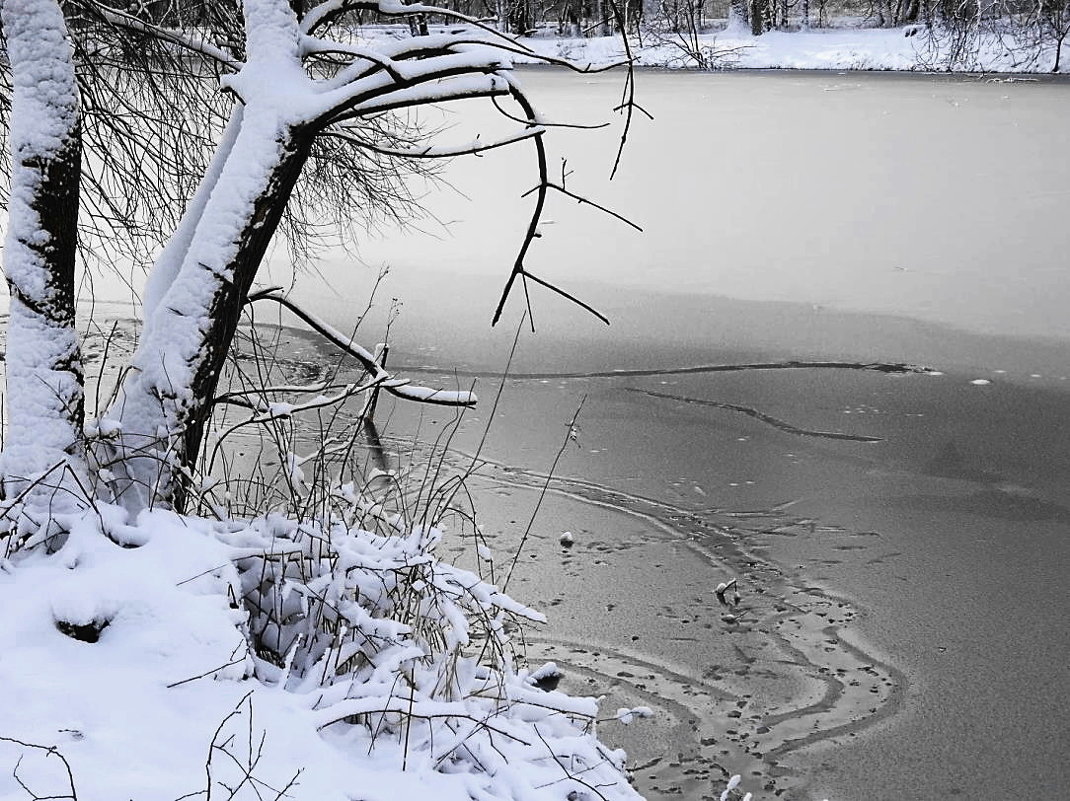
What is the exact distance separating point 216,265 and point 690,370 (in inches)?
187

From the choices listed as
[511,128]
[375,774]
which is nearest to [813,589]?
[375,774]

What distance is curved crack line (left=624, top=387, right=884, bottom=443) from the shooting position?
675cm

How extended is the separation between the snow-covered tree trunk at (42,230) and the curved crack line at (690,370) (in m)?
4.36

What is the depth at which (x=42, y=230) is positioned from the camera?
139 inches

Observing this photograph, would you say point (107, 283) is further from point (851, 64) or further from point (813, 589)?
point (851, 64)

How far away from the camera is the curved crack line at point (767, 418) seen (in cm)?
675

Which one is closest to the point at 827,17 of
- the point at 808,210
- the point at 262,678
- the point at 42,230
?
the point at 808,210

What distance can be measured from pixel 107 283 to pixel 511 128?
6.73 m

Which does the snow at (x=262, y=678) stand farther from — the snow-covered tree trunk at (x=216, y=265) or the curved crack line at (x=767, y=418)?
the curved crack line at (x=767, y=418)

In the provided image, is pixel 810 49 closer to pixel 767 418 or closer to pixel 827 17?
pixel 827 17

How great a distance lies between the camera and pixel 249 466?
6340mm

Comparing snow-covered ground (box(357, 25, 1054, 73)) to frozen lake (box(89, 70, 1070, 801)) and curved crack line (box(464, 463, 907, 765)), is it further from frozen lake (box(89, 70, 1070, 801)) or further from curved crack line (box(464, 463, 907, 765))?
curved crack line (box(464, 463, 907, 765))

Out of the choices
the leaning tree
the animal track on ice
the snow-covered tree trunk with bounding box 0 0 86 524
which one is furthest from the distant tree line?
the animal track on ice

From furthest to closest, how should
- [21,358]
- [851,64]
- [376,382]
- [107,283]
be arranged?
1. [851,64]
2. [107,283]
3. [376,382]
4. [21,358]
